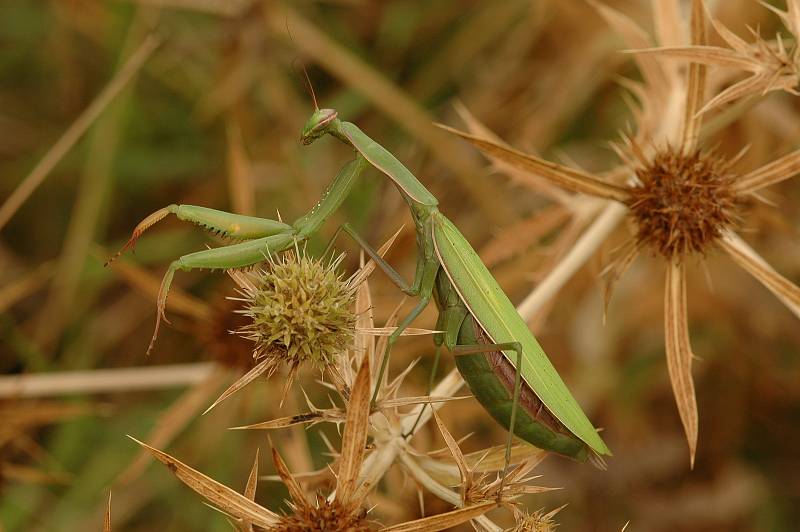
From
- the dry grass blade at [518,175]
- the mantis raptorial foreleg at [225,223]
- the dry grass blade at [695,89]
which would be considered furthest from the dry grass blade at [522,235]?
the mantis raptorial foreleg at [225,223]

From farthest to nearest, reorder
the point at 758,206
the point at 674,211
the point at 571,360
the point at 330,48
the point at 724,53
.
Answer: the point at 571,360
the point at 330,48
the point at 758,206
the point at 674,211
the point at 724,53

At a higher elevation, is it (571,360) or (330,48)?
(330,48)

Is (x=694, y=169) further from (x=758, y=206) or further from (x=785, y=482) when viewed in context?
(x=785, y=482)

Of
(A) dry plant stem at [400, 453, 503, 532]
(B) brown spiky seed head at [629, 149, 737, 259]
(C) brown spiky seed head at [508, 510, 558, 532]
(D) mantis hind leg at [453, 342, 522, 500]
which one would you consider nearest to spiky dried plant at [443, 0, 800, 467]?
(B) brown spiky seed head at [629, 149, 737, 259]

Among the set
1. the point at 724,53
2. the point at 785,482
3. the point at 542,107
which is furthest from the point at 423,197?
the point at 785,482

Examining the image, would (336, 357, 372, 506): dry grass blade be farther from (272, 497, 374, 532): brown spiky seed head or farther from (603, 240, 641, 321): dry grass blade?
(603, 240, 641, 321): dry grass blade

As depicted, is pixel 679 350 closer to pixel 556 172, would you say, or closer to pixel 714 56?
pixel 556 172

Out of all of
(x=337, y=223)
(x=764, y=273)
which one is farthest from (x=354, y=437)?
(x=337, y=223)
